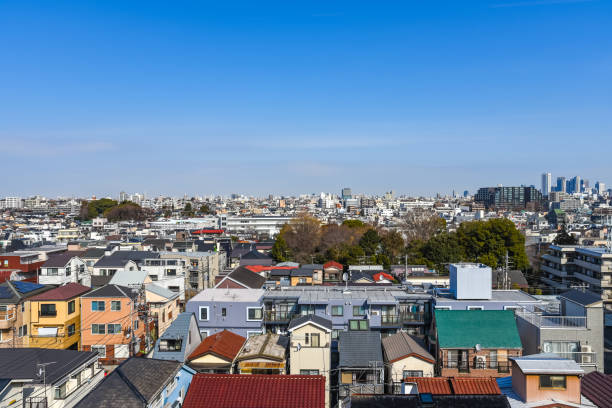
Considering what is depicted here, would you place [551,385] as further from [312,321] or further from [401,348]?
[312,321]

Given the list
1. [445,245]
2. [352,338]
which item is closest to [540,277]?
[445,245]

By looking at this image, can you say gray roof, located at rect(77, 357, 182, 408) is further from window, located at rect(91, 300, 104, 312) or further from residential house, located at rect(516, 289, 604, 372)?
residential house, located at rect(516, 289, 604, 372)

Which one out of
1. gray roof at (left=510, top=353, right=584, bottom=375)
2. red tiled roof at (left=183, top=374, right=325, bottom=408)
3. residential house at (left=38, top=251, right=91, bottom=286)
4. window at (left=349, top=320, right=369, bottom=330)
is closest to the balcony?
window at (left=349, top=320, right=369, bottom=330)

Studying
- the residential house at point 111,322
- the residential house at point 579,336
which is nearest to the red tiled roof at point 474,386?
the residential house at point 579,336

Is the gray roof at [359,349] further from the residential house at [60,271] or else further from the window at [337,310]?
the residential house at [60,271]

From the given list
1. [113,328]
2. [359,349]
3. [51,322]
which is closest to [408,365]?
[359,349]
